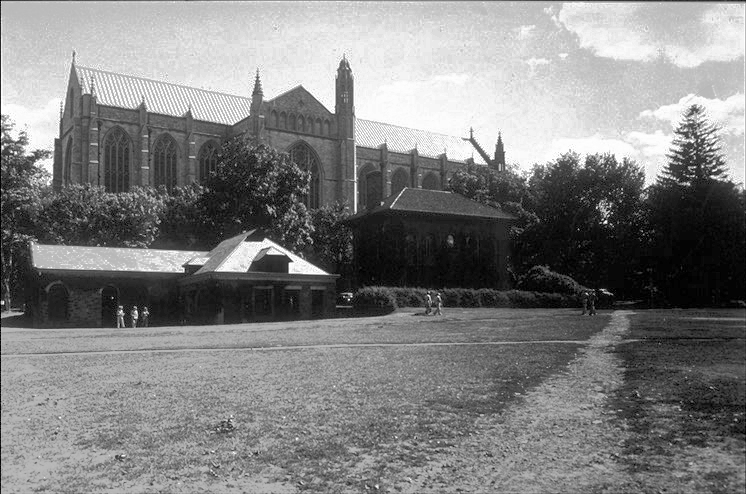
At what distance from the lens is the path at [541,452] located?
9453mm

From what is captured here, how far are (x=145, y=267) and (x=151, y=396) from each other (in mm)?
30390

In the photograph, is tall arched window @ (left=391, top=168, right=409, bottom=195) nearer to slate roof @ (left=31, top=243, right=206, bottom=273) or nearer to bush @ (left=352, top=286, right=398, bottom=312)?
slate roof @ (left=31, top=243, right=206, bottom=273)

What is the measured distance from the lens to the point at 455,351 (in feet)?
65.2

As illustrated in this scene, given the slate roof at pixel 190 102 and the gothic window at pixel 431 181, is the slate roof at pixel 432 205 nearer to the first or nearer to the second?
the slate roof at pixel 190 102

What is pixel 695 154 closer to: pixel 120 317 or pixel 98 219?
pixel 120 317

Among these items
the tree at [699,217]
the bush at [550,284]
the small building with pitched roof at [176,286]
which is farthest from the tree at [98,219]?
the tree at [699,217]

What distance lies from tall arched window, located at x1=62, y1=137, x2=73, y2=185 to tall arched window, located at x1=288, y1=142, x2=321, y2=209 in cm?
2428

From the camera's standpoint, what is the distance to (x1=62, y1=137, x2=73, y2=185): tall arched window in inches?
2741

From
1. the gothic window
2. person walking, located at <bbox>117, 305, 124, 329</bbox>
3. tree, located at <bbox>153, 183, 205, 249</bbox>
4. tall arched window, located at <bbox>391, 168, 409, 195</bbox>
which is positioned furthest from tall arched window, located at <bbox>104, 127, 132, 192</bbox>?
the gothic window

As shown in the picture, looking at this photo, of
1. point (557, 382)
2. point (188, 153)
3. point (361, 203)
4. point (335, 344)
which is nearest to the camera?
point (557, 382)

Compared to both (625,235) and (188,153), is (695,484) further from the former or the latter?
(188,153)

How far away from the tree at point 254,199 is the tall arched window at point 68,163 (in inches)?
817

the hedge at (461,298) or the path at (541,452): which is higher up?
the hedge at (461,298)

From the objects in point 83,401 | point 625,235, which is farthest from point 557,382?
point 625,235
